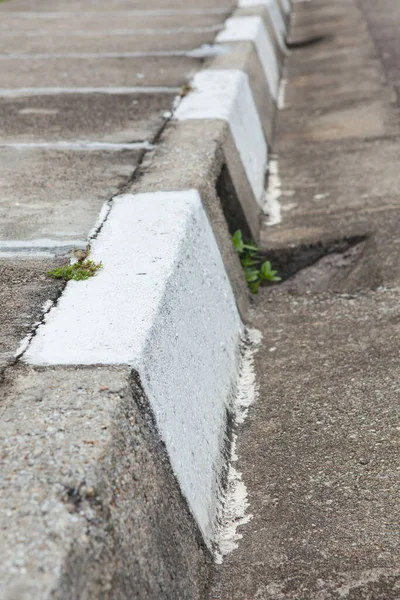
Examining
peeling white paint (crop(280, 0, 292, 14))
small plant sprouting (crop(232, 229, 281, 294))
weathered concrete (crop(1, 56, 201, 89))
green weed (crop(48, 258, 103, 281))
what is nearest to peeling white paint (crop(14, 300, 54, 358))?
green weed (crop(48, 258, 103, 281))

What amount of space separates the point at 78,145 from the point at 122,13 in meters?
4.31

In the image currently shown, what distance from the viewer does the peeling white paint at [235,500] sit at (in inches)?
79.8

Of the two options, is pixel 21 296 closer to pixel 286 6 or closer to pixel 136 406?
pixel 136 406

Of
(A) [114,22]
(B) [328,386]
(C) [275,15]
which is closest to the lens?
(B) [328,386]

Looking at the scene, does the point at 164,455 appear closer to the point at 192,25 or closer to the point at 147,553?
the point at 147,553

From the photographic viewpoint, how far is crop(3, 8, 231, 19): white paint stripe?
732 cm

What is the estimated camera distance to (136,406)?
1.79 meters

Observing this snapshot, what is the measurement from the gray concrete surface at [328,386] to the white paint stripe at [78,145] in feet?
2.34

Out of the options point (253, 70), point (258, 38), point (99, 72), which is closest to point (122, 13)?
point (258, 38)

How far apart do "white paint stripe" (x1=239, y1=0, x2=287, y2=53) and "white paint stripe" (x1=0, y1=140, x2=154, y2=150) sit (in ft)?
13.7

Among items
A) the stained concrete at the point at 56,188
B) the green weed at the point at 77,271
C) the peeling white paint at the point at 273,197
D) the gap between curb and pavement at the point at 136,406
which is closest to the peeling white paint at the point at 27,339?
the gap between curb and pavement at the point at 136,406

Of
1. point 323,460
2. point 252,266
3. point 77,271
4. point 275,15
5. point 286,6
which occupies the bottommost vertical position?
point 286,6

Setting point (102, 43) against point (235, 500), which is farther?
point (102, 43)

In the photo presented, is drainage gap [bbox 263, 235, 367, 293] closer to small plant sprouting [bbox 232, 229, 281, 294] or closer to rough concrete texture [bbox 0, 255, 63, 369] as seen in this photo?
small plant sprouting [bbox 232, 229, 281, 294]
